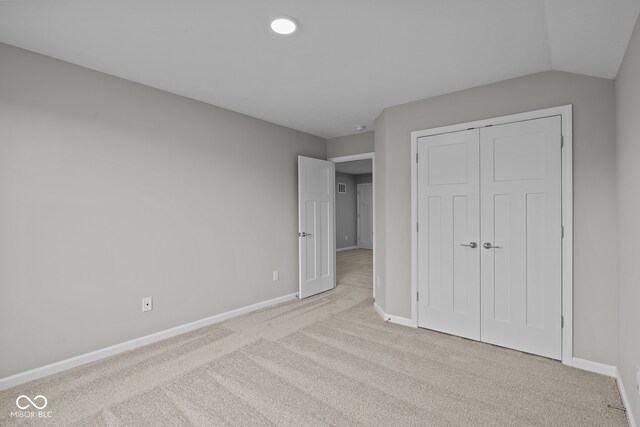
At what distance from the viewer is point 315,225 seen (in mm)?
4465

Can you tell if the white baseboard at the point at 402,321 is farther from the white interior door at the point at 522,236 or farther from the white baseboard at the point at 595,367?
the white baseboard at the point at 595,367

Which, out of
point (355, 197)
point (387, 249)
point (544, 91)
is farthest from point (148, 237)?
point (355, 197)

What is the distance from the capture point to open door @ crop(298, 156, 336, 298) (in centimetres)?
424

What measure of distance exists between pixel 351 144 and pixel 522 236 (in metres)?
2.61

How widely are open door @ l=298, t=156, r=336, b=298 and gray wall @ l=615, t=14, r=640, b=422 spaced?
3110mm

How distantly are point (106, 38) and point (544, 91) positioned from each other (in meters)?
3.25

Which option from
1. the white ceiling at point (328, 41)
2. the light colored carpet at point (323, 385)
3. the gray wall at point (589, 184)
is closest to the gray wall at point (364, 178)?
the white ceiling at point (328, 41)

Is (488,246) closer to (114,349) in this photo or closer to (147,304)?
(147,304)

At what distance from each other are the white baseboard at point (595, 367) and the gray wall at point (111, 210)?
122 inches

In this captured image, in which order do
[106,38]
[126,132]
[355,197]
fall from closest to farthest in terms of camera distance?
1. [106,38]
2. [126,132]
3. [355,197]

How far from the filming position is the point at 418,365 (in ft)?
7.95

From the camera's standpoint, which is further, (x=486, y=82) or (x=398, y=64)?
(x=486, y=82)

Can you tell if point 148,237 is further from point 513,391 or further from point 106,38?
point 513,391

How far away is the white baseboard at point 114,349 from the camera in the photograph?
2160 millimetres
